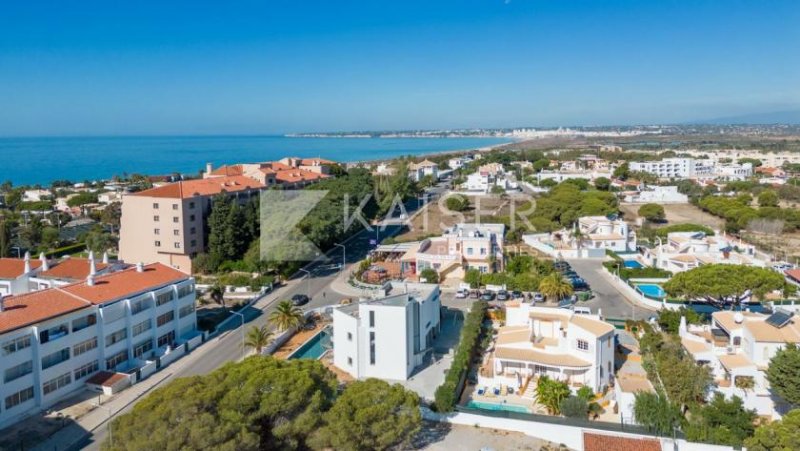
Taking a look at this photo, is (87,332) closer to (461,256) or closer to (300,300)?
(300,300)

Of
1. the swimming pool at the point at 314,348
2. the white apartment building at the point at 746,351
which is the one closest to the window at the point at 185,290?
the swimming pool at the point at 314,348

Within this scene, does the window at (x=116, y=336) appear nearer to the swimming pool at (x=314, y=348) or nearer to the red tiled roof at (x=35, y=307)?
the red tiled roof at (x=35, y=307)

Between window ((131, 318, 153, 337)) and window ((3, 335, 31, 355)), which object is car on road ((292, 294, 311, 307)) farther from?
window ((3, 335, 31, 355))

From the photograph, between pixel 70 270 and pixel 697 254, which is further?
pixel 697 254

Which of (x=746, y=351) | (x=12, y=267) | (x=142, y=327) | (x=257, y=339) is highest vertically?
(x=12, y=267)

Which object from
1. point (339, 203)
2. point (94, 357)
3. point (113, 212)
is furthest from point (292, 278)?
point (113, 212)

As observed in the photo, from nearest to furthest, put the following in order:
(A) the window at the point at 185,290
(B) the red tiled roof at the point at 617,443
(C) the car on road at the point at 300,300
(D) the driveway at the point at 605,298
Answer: (B) the red tiled roof at the point at 617,443, (A) the window at the point at 185,290, (D) the driveway at the point at 605,298, (C) the car on road at the point at 300,300

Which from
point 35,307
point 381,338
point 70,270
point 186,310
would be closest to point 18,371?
point 35,307
